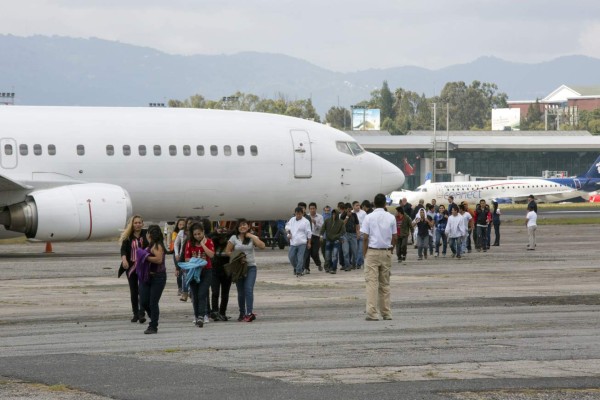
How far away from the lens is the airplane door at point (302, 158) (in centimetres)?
3775

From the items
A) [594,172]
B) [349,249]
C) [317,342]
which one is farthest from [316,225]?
[594,172]

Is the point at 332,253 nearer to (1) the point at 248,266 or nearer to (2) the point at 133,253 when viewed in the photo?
(1) the point at 248,266

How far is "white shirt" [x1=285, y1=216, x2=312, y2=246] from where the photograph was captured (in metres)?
29.9

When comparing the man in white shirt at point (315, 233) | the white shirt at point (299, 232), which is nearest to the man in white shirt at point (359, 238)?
the man in white shirt at point (315, 233)

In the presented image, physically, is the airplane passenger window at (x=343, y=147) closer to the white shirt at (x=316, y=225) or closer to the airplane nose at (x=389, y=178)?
the airplane nose at (x=389, y=178)

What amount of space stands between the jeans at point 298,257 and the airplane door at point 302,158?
7.75 meters

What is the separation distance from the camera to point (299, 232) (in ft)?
98.4

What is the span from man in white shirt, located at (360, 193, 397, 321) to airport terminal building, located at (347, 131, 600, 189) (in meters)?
115

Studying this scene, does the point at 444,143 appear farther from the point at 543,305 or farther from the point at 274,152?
the point at 543,305

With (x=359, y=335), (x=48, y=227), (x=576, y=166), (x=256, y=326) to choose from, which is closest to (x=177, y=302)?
(x=256, y=326)

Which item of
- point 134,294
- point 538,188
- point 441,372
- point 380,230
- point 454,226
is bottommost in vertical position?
point 441,372

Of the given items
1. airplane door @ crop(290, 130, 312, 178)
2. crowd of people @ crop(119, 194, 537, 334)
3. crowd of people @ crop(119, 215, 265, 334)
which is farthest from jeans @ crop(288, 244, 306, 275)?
crowd of people @ crop(119, 215, 265, 334)

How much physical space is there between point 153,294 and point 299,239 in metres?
11.3

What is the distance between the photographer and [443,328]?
1861 cm
